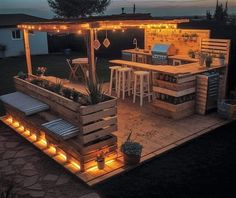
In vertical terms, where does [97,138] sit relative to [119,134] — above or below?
above

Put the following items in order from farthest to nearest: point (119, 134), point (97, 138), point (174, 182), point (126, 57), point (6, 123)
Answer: point (126, 57) < point (6, 123) < point (119, 134) < point (97, 138) < point (174, 182)

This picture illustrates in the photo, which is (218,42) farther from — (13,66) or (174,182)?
(13,66)

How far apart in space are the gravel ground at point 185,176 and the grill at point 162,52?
16.7 ft

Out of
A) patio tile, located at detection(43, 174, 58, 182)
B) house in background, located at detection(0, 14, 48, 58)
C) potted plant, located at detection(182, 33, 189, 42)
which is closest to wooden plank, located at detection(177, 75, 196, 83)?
potted plant, located at detection(182, 33, 189, 42)

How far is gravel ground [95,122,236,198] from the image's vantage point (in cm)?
519

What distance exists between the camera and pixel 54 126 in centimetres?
622

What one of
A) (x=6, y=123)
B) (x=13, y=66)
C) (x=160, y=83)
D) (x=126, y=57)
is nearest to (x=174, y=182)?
(x=160, y=83)

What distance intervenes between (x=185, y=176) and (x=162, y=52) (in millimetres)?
6650

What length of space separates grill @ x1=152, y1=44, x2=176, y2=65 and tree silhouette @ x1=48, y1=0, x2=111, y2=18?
23.0 metres

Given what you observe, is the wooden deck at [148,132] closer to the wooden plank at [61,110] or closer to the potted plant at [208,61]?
the wooden plank at [61,110]

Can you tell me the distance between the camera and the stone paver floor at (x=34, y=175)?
5344 millimetres

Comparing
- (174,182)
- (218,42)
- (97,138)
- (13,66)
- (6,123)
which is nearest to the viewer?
(174,182)

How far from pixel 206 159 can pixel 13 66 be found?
15973mm

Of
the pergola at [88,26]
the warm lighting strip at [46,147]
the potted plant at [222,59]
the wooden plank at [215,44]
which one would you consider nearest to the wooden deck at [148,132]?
the warm lighting strip at [46,147]
